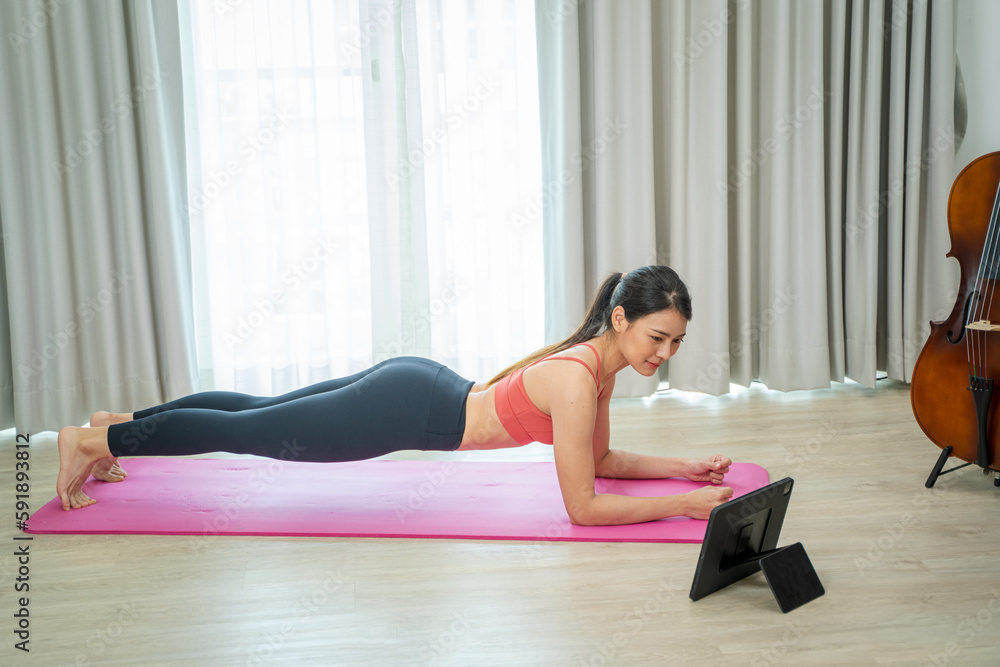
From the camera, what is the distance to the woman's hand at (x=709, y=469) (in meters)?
2.24

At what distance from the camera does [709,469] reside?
226 centimetres

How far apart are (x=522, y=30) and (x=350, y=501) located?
6.39ft

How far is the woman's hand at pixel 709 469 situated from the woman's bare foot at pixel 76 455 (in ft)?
5.10

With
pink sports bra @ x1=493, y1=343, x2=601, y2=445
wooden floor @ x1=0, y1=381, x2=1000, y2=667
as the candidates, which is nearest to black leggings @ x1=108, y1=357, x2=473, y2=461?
pink sports bra @ x1=493, y1=343, x2=601, y2=445

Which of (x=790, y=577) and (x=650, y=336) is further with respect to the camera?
(x=650, y=336)

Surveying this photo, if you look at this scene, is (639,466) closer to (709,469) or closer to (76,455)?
(709,469)

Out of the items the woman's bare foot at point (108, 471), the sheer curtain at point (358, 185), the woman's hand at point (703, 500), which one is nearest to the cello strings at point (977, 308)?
the woman's hand at point (703, 500)

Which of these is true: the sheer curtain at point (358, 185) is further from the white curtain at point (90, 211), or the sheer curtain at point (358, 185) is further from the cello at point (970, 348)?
the cello at point (970, 348)

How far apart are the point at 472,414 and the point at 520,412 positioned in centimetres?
13

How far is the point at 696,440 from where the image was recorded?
2818 mm

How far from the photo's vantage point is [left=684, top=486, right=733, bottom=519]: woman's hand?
79.8 inches

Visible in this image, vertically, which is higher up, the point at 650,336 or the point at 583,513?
the point at 650,336

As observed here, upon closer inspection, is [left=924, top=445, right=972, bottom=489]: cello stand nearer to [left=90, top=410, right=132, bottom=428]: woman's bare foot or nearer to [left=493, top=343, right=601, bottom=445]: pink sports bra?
[left=493, top=343, right=601, bottom=445]: pink sports bra

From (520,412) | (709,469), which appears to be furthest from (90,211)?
(709,469)
